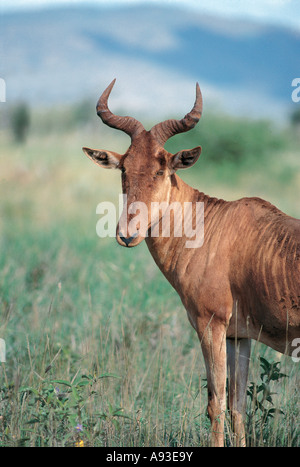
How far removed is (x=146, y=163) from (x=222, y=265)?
3.76 feet

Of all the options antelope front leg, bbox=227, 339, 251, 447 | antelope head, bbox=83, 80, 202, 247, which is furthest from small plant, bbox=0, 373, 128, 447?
antelope head, bbox=83, 80, 202, 247

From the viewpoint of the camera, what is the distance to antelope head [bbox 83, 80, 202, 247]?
555 cm

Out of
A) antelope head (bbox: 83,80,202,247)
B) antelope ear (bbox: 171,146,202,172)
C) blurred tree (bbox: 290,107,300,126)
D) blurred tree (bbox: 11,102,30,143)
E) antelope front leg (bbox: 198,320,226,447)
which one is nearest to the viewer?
antelope front leg (bbox: 198,320,226,447)

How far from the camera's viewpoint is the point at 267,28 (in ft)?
440

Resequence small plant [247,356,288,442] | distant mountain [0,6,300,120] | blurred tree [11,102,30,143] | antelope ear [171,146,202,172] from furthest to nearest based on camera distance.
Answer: distant mountain [0,6,300,120], blurred tree [11,102,30,143], antelope ear [171,146,202,172], small plant [247,356,288,442]

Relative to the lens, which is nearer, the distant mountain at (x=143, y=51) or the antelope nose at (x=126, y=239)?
the antelope nose at (x=126, y=239)

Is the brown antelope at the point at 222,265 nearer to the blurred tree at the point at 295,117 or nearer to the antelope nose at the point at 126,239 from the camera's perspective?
the antelope nose at the point at 126,239

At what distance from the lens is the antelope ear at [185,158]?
5.70 meters

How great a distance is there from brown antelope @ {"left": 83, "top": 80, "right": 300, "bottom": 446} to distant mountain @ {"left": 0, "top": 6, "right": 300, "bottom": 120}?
10083 cm

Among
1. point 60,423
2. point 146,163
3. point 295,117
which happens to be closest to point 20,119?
point 295,117

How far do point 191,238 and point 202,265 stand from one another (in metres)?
0.42

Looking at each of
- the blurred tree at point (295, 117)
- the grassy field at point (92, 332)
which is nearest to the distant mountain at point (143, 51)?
the blurred tree at point (295, 117)

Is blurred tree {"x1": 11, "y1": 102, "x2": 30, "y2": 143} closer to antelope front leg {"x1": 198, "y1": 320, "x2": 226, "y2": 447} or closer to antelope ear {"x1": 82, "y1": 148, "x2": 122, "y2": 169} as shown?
antelope ear {"x1": 82, "y1": 148, "x2": 122, "y2": 169}
